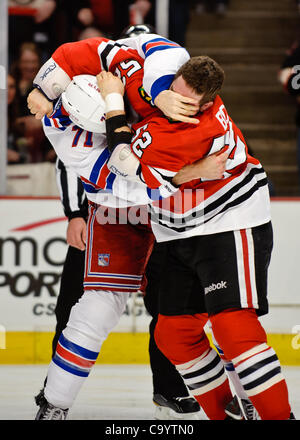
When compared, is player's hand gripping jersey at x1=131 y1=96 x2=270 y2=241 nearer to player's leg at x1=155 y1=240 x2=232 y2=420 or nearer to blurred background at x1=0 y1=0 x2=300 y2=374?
player's leg at x1=155 y1=240 x2=232 y2=420

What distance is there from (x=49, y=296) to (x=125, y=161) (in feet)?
6.68

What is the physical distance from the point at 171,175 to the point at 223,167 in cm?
15

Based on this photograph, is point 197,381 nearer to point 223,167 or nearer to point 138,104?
point 223,167

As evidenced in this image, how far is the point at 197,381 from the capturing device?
9.12 ft

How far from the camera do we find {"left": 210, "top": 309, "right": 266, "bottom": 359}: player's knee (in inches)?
100

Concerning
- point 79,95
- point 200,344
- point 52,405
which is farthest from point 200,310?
point 79,95

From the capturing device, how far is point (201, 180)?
266 cm

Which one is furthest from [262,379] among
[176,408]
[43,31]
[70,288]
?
[43,31]

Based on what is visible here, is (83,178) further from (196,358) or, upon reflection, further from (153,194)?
(196,358)

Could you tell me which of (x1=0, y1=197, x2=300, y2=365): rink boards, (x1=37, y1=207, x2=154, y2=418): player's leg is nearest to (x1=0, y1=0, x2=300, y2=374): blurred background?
(x1=0, y1=197, x2=300, y2=365): rink boards

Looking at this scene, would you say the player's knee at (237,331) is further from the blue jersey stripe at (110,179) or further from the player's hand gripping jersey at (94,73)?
the blue jersey stripe at (110,179)

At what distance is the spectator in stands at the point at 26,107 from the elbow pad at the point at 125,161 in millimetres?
2910

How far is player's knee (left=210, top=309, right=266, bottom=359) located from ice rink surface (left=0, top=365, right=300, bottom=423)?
770 millimetres
